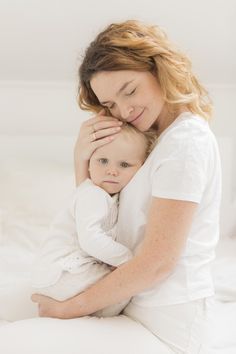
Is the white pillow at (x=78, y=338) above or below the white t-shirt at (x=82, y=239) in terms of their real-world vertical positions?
below

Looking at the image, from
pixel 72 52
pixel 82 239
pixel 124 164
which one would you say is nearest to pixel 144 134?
pixel 124 164

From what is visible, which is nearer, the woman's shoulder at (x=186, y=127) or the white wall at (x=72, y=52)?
the woman's shoulder at (x=186, y=127)

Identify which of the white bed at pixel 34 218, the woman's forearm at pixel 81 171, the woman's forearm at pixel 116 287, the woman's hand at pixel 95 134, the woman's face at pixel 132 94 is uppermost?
the woman's face at pixel 132 94

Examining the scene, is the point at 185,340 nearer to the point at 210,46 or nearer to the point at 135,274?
the point at 135,274

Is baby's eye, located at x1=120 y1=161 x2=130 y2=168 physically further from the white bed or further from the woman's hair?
the white bed

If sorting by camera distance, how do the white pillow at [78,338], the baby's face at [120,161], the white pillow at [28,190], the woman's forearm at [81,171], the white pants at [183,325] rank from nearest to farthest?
1. the white pillow at [78,338]
2. the white pants at [183,325]
3. the baby's face at [120,161]
4. the woman's forearm at [81,171]
5. the white pillow at [28,190]

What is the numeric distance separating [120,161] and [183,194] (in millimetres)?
248

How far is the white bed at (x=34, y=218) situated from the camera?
165cm

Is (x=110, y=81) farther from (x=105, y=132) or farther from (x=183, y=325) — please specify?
(x=183, y=325)

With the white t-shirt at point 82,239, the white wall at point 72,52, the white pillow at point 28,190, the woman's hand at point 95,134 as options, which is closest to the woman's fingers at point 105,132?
the woman's hand at point 95,134

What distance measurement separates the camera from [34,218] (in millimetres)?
2291

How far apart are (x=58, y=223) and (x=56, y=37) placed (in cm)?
120

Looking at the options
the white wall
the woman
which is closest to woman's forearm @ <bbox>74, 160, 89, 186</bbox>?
the woman

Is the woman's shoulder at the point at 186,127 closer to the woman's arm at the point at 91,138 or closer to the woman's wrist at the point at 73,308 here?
the woman's arm at the point at 91,138
